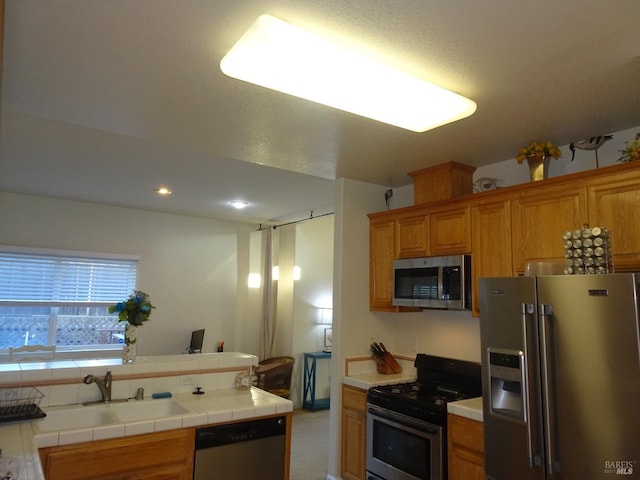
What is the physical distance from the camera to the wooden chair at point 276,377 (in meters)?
5.75

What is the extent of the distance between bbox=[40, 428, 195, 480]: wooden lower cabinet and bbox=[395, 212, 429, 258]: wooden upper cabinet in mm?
2029

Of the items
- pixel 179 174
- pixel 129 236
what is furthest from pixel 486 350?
pixel 129 236

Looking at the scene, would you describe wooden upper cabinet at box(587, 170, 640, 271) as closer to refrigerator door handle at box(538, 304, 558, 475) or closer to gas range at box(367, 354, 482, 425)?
refrigerator door handle at box(538, 304, 558, 475)

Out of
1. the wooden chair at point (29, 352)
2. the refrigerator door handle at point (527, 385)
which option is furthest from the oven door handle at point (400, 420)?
the wooden chair at point (29, 352)

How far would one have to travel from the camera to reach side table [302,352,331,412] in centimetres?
617

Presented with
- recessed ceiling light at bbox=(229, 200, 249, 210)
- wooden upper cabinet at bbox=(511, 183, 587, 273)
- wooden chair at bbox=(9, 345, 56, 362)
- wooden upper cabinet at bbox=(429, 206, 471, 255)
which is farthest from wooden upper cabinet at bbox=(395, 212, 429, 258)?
wooden chair at bbox=(9, 345, 56, 362)

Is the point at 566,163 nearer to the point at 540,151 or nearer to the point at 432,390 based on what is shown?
the point at 540,151

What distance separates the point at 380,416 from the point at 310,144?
2.00m

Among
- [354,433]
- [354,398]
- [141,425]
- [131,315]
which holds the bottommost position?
[354,433]

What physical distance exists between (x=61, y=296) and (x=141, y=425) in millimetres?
3844

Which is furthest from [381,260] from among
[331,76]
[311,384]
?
Result: [311,384]

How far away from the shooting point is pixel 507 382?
231 centimetres

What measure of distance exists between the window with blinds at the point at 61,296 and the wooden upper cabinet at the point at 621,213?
17.3ft

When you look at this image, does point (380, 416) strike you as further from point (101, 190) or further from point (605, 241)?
point (101, 190)
